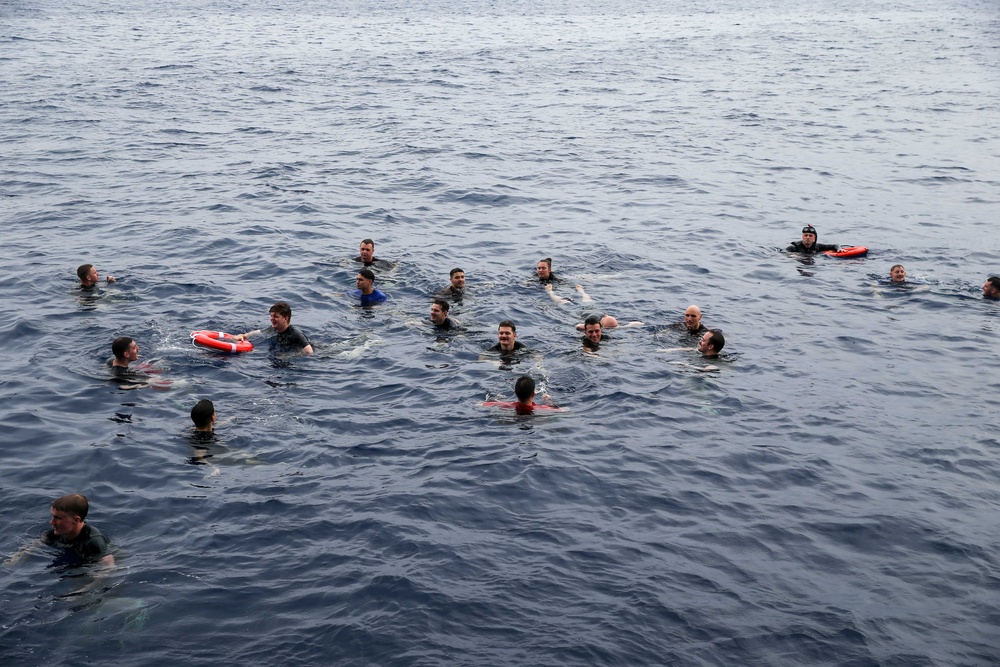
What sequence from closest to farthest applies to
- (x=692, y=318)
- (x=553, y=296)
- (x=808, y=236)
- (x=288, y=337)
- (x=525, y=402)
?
1. (x=525, y=402)
2. (x=288, y=337)
3. (x=692, y=318)
4. (x=553, y=296)
5. (x=808, y=236)

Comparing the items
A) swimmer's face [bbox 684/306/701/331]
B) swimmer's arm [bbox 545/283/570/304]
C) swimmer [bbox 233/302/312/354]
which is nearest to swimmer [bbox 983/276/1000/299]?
swimmer's face [bbox 684/306/701/331]

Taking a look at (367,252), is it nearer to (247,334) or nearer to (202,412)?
(247,334)

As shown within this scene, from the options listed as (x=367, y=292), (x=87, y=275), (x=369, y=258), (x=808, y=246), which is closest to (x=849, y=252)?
(x=808, y=246)

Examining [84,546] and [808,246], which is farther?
[808,246]

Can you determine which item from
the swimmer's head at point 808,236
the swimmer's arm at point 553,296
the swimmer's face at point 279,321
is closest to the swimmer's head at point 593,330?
the swimmer's arm at point 553,296

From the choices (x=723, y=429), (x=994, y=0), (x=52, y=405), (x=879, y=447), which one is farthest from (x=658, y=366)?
(x=994, y=0)

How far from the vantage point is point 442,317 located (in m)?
18.4

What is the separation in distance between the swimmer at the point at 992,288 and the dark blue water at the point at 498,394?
0.38 meters

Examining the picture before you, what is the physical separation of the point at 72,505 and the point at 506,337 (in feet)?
26.8

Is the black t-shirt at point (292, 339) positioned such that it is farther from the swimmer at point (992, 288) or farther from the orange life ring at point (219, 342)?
the swimmer at point (992, 288)

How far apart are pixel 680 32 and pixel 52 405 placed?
2288 inches

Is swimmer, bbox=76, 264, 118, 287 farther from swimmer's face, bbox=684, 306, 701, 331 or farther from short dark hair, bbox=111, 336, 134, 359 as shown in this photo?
swimmer's face, bbox=684, 306, 701, 331

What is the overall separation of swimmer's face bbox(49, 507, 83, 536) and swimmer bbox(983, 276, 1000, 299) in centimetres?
1905

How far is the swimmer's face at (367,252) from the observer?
21.5 metres
